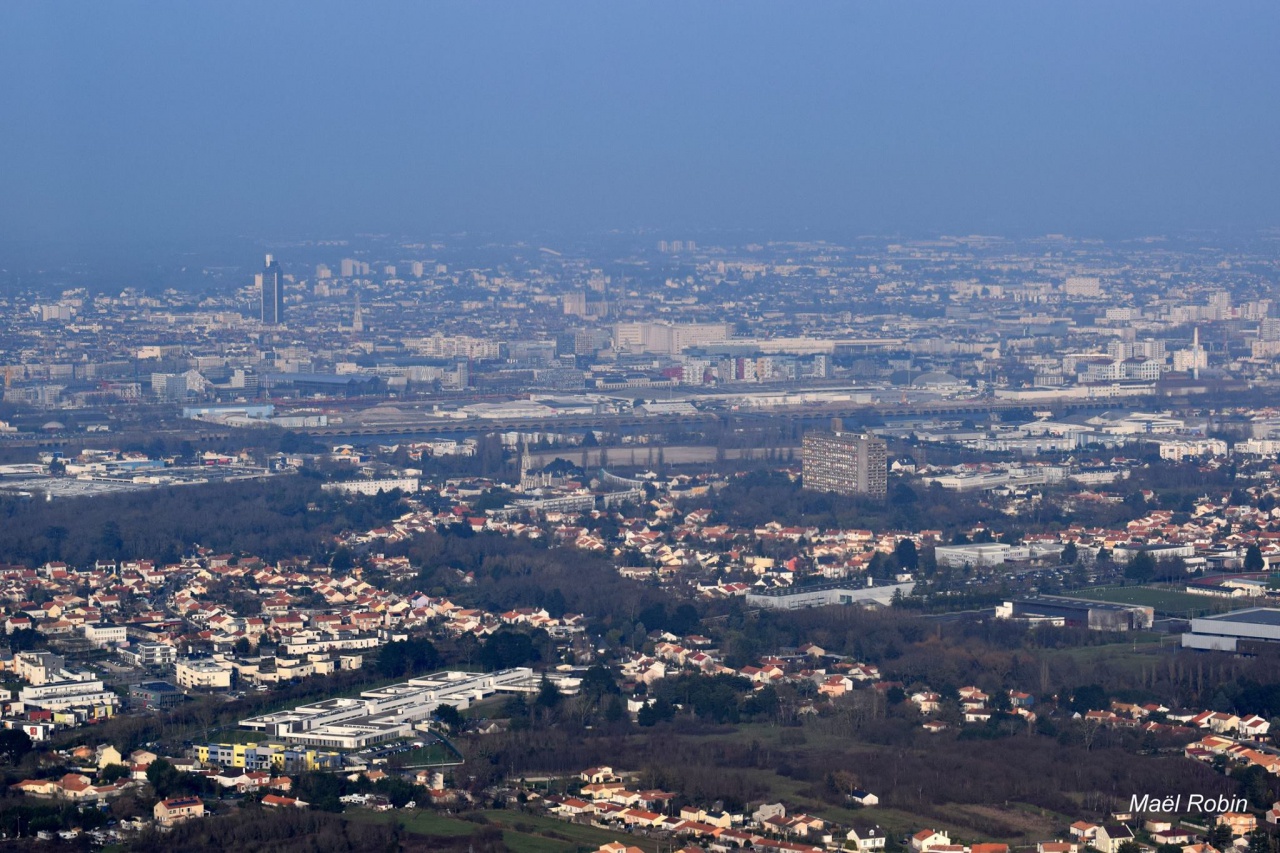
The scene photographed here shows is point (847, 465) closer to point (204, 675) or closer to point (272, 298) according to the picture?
point (204, 675)

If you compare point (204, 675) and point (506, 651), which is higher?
point (506, 651)

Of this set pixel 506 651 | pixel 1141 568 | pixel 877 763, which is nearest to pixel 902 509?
pixel 1141 568

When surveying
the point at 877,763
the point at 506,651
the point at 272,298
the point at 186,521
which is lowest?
the point at 272,298

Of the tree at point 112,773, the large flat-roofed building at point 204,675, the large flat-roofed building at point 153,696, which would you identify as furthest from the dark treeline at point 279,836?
the large flat-roofed building at point 204,675

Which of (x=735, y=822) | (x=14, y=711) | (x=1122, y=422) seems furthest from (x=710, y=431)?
(x=735, y=822)

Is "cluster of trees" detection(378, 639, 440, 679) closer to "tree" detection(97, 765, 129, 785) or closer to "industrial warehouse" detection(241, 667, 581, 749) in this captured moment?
"industrial warehouse" detection(241, 667, 581, 749)

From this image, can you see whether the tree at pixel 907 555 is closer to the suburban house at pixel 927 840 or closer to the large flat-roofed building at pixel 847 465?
the large flat-roofed building at pixel 847 465

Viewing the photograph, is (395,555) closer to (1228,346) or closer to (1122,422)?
(1122,422)

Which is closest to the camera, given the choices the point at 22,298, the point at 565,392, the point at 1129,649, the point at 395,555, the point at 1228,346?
the point at 1129,649
